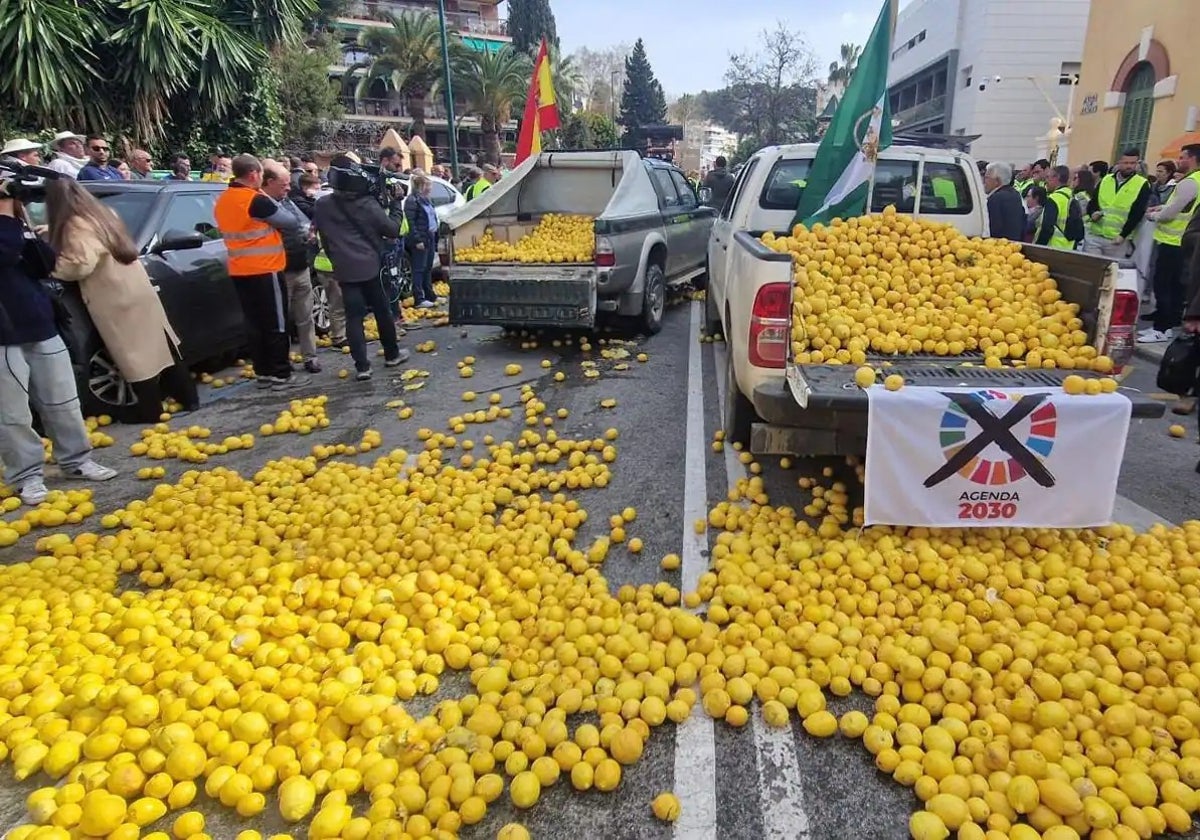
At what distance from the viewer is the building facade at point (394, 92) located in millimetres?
48625

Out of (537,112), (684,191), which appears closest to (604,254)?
(684,191)

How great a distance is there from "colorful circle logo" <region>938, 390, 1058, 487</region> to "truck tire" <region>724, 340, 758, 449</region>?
1773 mm

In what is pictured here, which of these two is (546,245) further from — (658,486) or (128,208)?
(658,486)

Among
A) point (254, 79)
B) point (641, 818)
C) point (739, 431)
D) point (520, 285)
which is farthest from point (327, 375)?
point (254, 79)

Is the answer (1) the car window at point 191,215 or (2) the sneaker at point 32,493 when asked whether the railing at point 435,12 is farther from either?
(2) the sneaker at point 32,493

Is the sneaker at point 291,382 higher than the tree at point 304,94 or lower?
lower

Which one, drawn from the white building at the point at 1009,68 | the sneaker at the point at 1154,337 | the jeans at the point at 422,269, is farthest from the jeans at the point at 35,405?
the white building at the point at 1009,68

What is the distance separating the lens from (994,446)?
365 cm

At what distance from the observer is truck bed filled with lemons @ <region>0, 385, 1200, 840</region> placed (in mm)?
2494

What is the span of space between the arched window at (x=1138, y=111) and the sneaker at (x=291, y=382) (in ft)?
63.7

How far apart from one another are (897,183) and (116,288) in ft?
22.4

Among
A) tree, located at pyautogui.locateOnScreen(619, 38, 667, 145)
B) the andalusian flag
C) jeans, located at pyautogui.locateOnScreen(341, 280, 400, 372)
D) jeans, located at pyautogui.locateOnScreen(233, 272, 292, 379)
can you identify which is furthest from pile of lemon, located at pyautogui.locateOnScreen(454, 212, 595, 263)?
tree, located at pyautogui.locateOnScreen(619, 38, 667, 145)

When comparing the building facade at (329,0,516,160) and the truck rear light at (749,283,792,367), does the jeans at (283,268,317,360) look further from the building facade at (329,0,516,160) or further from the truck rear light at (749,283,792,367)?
the building facade at (329,0,516,160)

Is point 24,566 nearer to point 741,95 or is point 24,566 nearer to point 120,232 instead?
point 120,232
